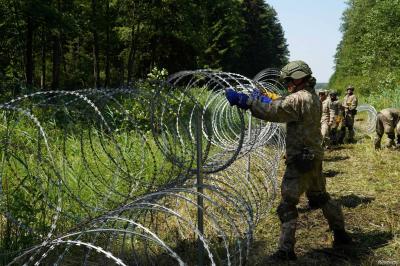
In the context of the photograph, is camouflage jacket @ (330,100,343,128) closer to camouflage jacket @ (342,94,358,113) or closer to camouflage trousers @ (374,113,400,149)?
camouflage trousers @ (374,113,400,149)

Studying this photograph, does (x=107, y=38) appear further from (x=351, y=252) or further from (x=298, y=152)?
(x=351, y=252)

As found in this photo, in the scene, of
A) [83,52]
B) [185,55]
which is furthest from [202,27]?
[83,52]

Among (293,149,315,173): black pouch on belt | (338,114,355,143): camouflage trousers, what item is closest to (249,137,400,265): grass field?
(293,149,315,173): black pouch on belt

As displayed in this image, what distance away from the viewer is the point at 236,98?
13.9 feet

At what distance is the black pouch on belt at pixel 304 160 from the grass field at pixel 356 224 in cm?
92

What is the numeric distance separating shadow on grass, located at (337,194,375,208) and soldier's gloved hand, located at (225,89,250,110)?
314 cm

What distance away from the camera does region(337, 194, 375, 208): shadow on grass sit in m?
6.75

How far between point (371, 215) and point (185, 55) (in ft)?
80.4

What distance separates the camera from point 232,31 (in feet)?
131

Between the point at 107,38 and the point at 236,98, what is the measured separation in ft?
74.4

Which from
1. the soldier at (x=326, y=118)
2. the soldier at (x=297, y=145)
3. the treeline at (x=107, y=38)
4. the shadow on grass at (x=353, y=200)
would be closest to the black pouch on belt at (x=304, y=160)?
the soldier at (x=297, y=145)

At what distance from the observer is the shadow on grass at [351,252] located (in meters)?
4.74

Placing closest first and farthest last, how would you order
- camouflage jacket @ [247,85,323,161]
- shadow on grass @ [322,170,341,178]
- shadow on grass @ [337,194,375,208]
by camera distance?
camouflage jacket @ [247,85,323,161] → shadow on grass @ [337,194,375,208] → shadow on grass @ [322,170,341,178]

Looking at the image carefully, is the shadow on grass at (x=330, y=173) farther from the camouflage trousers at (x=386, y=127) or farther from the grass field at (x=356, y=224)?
the camouflage trousers at (x=386, y=127)
